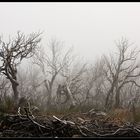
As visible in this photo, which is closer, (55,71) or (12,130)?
(12,130)

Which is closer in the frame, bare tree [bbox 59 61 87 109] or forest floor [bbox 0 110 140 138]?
forest floor [bbox 0 110 140 138]

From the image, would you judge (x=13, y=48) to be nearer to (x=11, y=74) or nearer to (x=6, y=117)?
(x=11, y=74)

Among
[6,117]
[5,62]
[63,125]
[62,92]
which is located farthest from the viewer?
[62,92]

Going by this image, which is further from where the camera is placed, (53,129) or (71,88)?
(71,88)

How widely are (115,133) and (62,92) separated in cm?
1995

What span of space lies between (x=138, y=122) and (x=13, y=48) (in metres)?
10.4

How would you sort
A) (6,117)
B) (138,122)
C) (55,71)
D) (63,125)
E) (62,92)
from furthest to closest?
(55,71), (62,92), (138,122), (6,117), (63,125)

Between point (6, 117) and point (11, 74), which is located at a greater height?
point (11, 74)

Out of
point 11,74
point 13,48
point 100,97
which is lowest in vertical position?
point 100,97

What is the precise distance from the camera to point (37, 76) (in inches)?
2544

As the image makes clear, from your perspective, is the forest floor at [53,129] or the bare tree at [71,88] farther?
the bare tree at [71,88]

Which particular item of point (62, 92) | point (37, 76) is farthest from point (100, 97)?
point (37, 76)

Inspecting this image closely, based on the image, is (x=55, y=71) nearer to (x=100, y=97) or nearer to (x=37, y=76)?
(x=100, y=97)

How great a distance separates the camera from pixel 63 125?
6.36 meters
